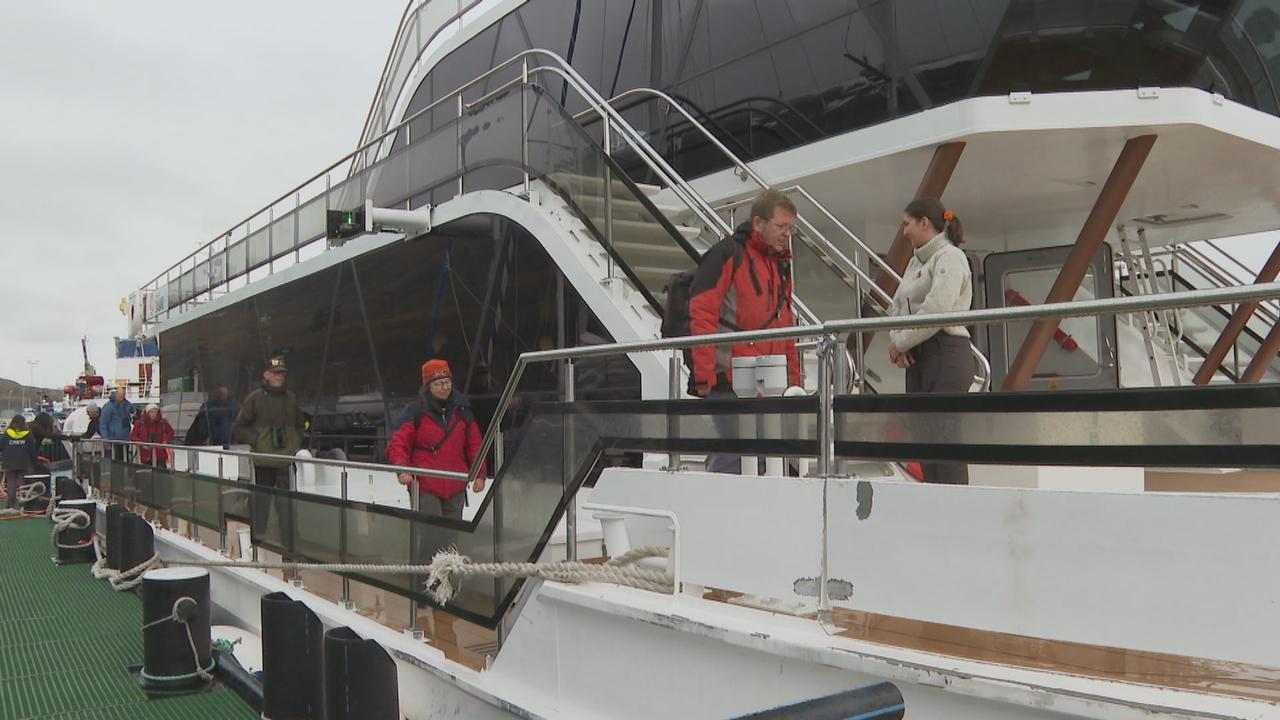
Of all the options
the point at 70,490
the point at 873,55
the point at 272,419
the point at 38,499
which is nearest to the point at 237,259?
the point at 70,490

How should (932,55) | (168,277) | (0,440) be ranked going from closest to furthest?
(932,55), (168,277), (0,440)

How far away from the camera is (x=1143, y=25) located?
20.8 feet

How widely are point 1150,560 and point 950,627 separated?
31.2 inches

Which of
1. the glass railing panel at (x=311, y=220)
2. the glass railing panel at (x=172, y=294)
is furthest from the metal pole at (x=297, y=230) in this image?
the glass railing panel at (x=172, y=294)

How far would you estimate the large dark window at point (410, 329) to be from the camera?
7648mm

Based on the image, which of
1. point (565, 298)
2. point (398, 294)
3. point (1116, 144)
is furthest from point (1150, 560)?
point (398, 294)

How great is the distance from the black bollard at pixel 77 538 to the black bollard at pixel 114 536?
1399 mm

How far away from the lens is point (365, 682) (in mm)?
4176

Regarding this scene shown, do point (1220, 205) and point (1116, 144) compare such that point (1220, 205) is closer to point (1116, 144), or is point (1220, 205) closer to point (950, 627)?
point (1116, 144)

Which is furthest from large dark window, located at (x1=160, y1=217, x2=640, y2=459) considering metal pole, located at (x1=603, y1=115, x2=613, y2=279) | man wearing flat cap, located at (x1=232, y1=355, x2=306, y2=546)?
man wearing flat cap, located at (x1=232, y1=355, x2=306, y2=546)

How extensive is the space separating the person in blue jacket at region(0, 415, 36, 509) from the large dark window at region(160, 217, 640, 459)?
5405 mm

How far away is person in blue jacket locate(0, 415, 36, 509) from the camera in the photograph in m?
17.4

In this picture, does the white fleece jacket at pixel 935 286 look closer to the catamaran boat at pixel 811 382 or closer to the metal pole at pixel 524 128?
the catamaran boat at pixel 811 382

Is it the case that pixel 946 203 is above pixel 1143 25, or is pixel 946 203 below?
below
